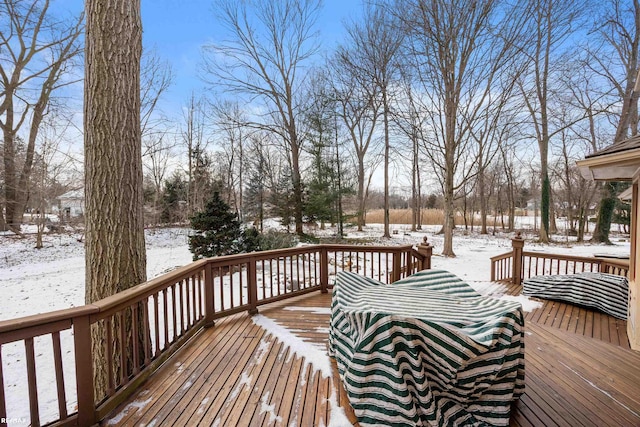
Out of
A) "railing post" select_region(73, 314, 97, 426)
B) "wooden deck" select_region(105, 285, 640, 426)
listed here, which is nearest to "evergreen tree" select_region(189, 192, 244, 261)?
"wooden deck" select_region(105, 285, 640, 426)

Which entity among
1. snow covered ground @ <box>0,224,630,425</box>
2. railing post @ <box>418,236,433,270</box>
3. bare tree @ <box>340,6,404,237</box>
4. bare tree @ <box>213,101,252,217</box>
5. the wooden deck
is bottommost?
snow covered ground @ <box>0,224,630,425</box>

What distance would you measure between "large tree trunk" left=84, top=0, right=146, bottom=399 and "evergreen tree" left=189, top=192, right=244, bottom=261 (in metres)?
5.18

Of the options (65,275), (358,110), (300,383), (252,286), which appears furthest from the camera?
(358,110)

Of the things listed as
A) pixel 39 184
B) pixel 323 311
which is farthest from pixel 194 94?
pixel 323 311

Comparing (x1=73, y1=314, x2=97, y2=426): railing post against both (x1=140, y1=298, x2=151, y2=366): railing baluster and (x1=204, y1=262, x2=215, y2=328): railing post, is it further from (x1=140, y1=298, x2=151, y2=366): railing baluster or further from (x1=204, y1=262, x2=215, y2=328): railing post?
(x1=204, y1=262, x2=215, y2=328): railing post

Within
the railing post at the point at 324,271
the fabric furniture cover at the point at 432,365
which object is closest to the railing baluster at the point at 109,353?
the fabric furniture cover at the point at 432,365

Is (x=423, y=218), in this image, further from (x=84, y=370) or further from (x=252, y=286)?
(x=84, y=370)

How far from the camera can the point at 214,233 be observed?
7691mm

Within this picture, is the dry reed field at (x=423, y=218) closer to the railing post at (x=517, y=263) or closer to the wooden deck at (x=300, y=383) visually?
the railing post at (x=517, y=263)

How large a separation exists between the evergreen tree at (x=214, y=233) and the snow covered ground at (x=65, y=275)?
1736 mm

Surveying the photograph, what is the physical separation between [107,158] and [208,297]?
71.0 inches

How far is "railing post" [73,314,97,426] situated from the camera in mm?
1661

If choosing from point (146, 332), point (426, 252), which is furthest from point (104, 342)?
point (426, 252)

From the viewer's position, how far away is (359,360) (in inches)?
67.6
